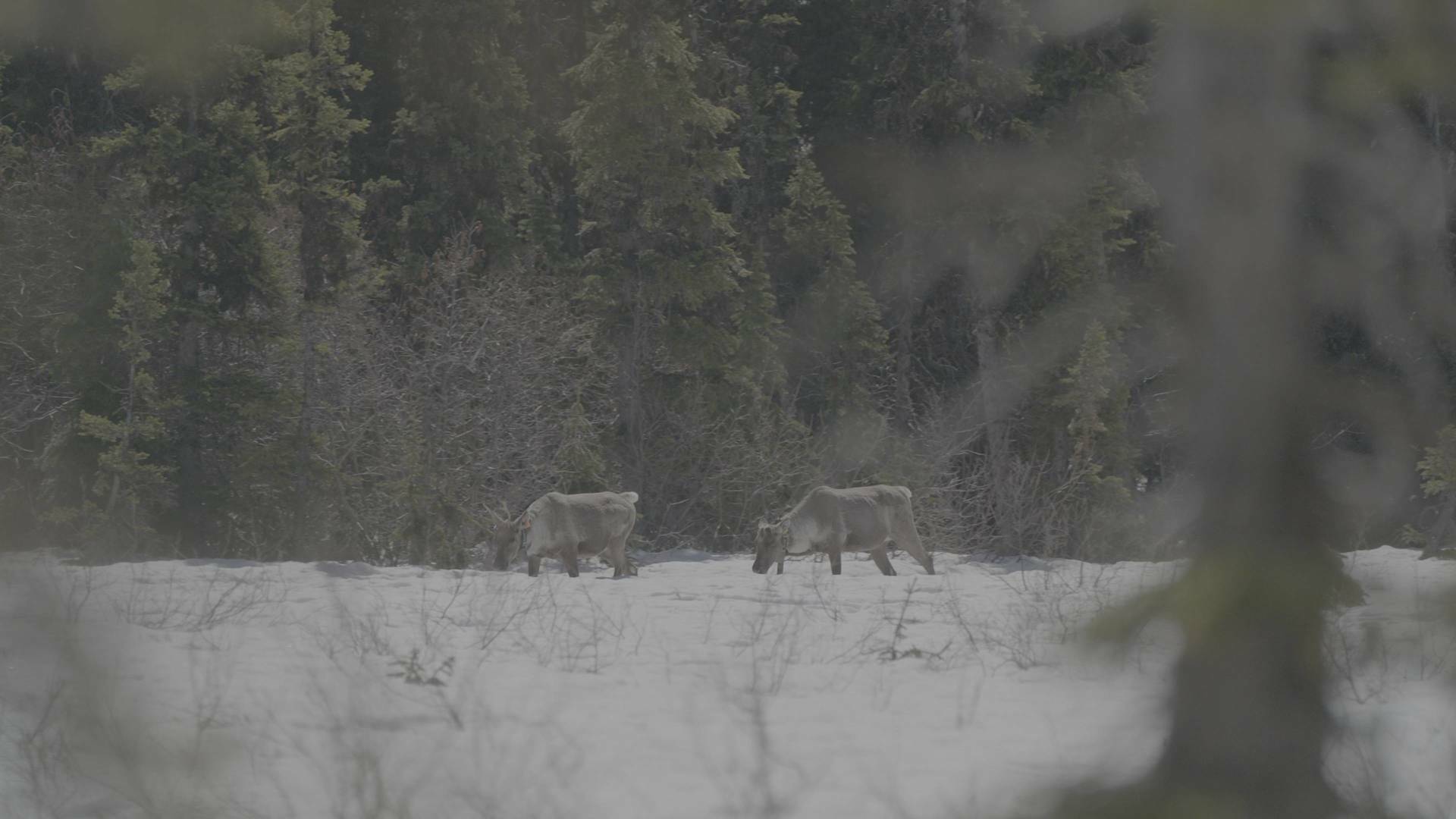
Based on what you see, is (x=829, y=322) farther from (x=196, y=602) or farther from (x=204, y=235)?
(x=196, y=602)

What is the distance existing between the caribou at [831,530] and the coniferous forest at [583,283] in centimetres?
315

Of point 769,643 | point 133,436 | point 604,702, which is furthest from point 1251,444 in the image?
point 133,436

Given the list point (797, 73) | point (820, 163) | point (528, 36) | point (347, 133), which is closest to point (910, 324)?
point (820, 163)

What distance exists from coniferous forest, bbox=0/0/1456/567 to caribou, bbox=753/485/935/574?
3.15m

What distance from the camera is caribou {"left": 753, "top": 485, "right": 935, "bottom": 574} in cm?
1568

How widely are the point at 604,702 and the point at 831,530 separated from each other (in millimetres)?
9415

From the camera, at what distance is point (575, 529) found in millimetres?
15094

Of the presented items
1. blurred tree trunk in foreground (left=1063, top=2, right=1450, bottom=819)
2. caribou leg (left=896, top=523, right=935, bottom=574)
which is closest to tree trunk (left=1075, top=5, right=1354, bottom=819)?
blurred tree trunk in foreground (left=1063, top=2, right=1450, bottom=819)

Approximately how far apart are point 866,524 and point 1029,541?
460 cm

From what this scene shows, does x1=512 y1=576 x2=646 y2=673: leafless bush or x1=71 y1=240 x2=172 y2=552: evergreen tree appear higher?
x1=71 y1=240 x2=172 y2=552: evergreen tree

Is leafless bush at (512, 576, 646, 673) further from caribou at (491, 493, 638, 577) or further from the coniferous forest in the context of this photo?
the coniferous forest

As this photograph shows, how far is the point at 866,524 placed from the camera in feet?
51.8

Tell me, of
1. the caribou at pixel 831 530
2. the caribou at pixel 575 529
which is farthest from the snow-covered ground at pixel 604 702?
the caribou at pixel 831 530

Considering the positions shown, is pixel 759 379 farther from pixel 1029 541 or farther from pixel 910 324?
pixel 1029 541
